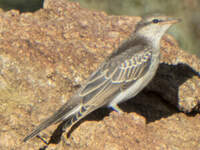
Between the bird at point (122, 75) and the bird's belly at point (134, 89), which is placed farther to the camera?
the bird's belly at point (134, 89)

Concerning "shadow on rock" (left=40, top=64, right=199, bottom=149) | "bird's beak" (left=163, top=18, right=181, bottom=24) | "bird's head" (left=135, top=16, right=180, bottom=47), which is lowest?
"shadow on rock" (left=40, top=64, right=199, bottom=149)

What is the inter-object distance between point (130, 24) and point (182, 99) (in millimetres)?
2449

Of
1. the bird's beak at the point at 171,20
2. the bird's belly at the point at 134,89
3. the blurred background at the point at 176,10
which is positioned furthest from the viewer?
the blurred background at the point at 176,10

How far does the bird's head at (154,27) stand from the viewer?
9.88 metres

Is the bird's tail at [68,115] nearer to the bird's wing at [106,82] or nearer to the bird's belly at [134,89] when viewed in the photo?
the bird's wing at [106,82]

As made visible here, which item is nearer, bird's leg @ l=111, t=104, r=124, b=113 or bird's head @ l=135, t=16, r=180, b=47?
bird's leg @ l=111, t=104, r=124, b=113

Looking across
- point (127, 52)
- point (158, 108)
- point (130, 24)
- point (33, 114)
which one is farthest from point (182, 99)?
point (33, 114)

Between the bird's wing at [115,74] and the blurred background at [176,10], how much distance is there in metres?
5.24

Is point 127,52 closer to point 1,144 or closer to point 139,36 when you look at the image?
point 139,36

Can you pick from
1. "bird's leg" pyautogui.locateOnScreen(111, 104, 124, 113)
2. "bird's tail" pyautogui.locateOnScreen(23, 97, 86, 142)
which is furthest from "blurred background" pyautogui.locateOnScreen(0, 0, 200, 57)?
"bird's tail" pyautogui.locateOnScreen(23, 97, 86, 142)

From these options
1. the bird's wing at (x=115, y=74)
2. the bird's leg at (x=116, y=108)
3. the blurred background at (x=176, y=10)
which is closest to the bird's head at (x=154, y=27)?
the bird's wing at (x=115, y=74)

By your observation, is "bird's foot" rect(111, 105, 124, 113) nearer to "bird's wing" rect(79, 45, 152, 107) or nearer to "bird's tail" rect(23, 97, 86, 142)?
"bird's wing" rect(79, 45, 152, 107)

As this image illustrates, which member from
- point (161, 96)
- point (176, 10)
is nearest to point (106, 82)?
point (161, 96)

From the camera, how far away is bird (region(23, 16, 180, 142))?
9.09 metres
